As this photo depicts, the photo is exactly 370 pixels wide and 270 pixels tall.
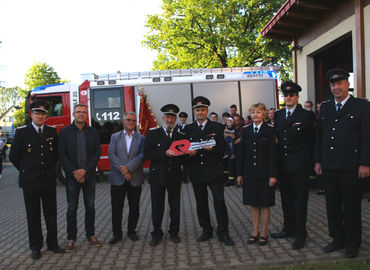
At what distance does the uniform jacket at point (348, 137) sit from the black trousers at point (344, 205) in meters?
0.14

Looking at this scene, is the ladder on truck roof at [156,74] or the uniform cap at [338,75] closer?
the uniform cap at [338,75]

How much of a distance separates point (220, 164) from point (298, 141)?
1.10m

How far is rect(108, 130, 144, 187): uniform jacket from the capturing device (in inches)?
194

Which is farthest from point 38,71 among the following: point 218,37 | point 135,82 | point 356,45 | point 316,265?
point 316,265

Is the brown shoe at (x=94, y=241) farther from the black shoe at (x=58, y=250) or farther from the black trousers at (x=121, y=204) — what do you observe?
the black shoe at (x=58, y=250)

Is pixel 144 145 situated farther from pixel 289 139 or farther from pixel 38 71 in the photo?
pixel 38 71

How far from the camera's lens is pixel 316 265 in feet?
12.4

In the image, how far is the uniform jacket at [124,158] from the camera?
493cm

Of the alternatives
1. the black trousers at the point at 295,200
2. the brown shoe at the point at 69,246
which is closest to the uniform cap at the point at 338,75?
the black trousers at the point at 295,200

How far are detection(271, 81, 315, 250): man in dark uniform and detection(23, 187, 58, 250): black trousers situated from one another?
10.4ft

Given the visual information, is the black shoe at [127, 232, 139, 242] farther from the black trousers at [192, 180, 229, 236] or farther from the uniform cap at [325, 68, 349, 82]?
the uniform cap at [325, 68, 349, 82]

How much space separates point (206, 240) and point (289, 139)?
1.82 m

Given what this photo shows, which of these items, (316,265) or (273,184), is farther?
(273,184)

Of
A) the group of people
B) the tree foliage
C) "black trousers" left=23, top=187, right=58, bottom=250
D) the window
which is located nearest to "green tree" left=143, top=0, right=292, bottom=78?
the window
